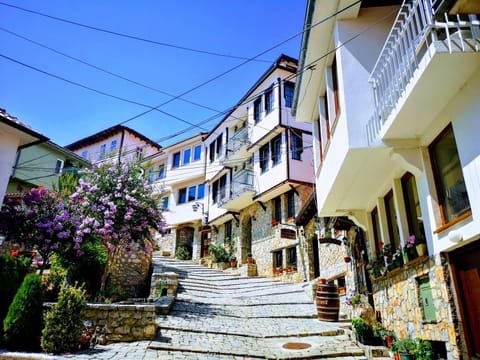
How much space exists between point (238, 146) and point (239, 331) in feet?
50.6

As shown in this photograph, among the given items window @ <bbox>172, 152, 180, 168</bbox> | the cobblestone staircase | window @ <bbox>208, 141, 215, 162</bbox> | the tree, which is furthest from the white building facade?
window @ <bbox>172, 152, 180, 168</bbox>

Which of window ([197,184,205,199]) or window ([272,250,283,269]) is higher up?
window ([197,184,205,199])

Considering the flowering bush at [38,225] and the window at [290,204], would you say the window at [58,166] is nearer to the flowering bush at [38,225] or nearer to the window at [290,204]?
the flowering bush at [38,225]

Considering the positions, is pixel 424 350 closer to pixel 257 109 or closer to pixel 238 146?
pixel 257 109

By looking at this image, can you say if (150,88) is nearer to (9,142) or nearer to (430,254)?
(9,142)

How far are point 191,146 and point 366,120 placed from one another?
24.2 m

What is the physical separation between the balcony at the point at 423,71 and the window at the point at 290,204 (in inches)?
493

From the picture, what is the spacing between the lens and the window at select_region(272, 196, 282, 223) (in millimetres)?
19500

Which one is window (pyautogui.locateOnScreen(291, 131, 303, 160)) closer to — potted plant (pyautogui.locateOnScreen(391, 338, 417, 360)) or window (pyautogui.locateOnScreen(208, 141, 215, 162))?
window (pyautogui.locateOnScreen(208, 141, 215, 162))

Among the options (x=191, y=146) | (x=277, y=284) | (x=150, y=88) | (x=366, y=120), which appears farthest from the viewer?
(x=191, y=146)

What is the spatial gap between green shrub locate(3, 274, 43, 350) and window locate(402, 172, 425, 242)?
7.74 meters

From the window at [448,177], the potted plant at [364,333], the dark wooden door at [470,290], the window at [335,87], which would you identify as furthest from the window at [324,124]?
the dark wooden door at [470,290]

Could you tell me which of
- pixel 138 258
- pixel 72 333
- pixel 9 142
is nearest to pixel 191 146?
pixel 138 258

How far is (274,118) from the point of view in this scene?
1981cm
